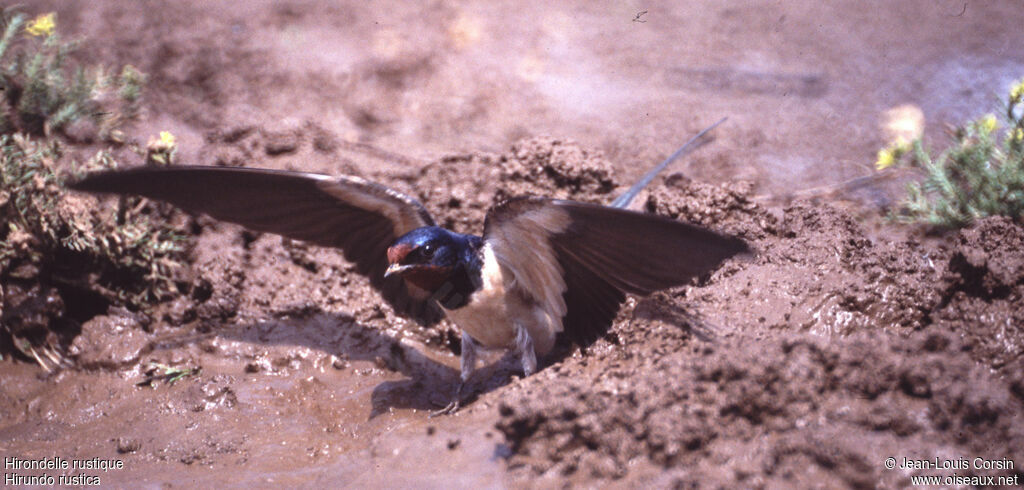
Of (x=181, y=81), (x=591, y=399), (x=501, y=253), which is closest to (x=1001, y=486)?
(x=591, y=399)

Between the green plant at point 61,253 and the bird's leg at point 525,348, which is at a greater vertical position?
the green plant at point 61,253

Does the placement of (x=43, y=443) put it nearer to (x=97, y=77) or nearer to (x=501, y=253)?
(x=501, y=253)

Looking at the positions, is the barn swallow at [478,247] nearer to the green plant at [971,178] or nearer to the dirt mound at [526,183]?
the dirt mound at [526,183]

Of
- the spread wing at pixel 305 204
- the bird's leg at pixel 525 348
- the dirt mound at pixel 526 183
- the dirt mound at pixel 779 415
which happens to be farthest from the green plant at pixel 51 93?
the dirt mound at pixel 779 415

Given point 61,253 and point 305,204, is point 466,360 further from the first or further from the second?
point 61,253

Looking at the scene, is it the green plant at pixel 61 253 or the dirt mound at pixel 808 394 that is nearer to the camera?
Result: the dirt mound at pixel 808 394

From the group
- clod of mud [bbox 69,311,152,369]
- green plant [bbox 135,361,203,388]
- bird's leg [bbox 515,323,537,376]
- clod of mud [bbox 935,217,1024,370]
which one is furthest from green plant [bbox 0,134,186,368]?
clod of mud [bbox 935,217,1024,370]

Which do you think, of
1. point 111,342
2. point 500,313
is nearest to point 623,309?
point 500,313
